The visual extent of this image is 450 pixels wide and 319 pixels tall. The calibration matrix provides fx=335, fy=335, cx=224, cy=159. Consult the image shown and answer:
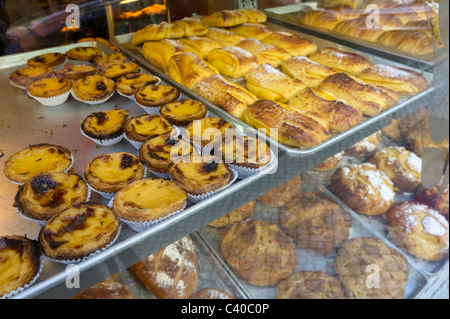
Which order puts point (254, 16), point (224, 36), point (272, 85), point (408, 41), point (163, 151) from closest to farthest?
point (163, 151) → point (272, 85) → point (408, 41) → point (224, 36) → point (254, 16)

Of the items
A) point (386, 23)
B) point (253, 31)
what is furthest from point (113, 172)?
point (386, 23)

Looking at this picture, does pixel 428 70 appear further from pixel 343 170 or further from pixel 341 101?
pixel 343 170

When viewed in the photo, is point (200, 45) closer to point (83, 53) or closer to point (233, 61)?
point (233, 61)

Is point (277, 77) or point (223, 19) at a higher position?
point (223, 19)

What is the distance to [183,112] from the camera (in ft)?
6.22

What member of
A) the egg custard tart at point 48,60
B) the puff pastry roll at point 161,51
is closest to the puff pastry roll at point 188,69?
the puff pastry roll at point 161,51

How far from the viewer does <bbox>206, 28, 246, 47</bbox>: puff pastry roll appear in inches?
114

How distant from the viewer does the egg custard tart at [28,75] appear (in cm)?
Result: 208

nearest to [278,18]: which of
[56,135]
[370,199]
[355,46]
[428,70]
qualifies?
[355,46]

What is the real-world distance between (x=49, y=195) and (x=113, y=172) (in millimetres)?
270

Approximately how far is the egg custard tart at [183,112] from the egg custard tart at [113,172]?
1.25 feet

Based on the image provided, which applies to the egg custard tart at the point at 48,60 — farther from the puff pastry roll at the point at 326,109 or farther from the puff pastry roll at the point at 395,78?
the puff pastry roll at the point at 395,78
